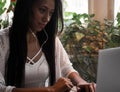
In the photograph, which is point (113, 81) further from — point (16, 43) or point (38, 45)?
point (38, 45)

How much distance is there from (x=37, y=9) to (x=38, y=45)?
0.82 feet

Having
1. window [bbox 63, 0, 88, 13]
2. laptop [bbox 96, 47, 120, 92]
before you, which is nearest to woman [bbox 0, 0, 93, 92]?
laptop [bbox 96, 47, 120, 92]

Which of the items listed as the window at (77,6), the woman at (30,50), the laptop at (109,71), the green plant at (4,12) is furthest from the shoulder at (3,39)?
the window at (77,6)

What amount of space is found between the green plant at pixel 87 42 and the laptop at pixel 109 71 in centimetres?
153

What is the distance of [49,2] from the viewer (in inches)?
54.7

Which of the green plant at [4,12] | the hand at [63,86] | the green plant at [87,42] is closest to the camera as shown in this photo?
the hand at [63,86]

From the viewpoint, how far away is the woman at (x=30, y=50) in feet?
4.46

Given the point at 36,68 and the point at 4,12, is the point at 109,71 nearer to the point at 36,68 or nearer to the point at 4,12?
the point at 36,68

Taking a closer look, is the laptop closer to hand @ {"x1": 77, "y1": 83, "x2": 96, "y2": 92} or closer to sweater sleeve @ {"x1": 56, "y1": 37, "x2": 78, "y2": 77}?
hand @ {"x1": 77, "y1": 83, "x2": 96, "y2": 92}

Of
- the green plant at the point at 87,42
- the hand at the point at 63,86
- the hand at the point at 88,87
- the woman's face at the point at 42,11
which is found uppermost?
the woman's face at the point at 42,11

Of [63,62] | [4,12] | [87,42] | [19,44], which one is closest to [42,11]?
[19,44]

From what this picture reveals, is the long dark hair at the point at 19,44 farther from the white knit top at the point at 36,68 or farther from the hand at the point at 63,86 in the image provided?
the hand at the point at 63,86

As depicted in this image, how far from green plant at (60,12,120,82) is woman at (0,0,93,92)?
848mm

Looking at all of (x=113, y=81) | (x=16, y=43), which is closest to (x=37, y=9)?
(x=16, y=43)
